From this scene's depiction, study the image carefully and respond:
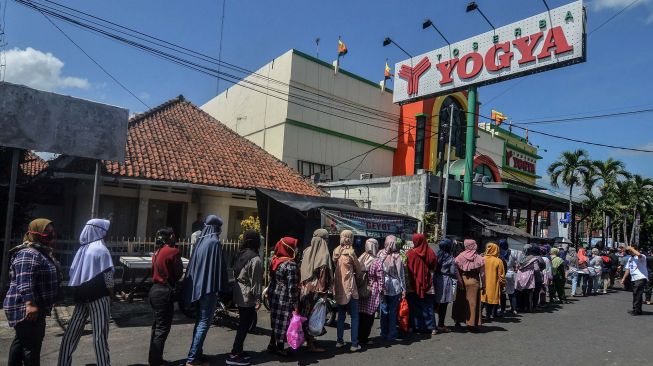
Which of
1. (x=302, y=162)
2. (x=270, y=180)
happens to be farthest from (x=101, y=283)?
(x=302, y=162)

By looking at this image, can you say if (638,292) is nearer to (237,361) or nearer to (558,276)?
(558,276)

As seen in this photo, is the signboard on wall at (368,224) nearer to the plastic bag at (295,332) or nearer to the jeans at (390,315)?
the jeans at (390,315)

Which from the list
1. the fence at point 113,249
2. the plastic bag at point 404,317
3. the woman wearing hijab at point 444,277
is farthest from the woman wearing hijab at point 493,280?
the fence at point 113,249

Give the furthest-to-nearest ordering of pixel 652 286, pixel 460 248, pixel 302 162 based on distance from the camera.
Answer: pixel 302 162 → pixel 652 286 → pixel 460 248

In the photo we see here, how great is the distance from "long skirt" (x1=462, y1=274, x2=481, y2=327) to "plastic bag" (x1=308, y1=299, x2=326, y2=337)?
3.18 meters

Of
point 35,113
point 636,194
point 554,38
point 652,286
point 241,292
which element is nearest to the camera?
point 241,292

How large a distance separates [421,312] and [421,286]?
1.81ft

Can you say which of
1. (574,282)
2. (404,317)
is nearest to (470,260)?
(404,317)

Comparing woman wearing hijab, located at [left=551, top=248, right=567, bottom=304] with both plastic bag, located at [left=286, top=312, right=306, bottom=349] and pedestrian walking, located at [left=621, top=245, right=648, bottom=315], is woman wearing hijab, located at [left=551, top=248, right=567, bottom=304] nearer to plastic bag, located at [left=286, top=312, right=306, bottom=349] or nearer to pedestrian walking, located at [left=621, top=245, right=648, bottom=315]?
pedestrian walking, located at [left=621, top=245, right=648, bottom=315]

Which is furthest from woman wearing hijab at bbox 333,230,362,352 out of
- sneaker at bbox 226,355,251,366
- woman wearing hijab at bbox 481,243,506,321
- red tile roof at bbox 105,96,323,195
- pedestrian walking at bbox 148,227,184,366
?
red tile roof at bbox 105,96,323,195

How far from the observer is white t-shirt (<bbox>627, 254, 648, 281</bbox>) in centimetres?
1033

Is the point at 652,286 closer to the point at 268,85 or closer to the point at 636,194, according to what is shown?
the point at 268,85

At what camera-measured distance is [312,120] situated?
21.2 meters

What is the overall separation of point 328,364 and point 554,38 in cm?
1613
